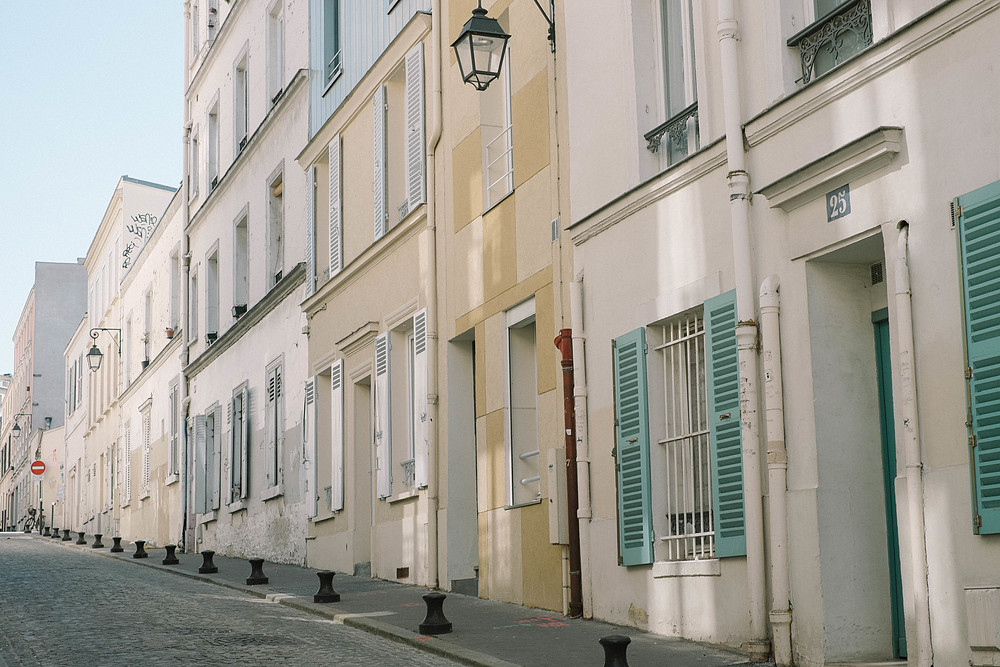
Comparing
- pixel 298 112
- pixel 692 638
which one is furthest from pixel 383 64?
pixel 692 638

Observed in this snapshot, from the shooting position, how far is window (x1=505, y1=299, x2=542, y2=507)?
1270cm

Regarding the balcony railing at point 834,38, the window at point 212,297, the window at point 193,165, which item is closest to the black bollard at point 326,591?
the balcony railing at point 834,38

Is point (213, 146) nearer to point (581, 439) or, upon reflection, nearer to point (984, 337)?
point (581, 439)

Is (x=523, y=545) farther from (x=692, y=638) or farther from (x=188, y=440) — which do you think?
(x=188, y=440)

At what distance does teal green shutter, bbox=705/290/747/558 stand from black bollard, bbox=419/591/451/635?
2.47 metres

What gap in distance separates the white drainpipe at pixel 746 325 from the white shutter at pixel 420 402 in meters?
6.30

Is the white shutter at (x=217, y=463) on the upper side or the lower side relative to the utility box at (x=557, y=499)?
upper

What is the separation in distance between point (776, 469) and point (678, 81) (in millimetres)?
3596

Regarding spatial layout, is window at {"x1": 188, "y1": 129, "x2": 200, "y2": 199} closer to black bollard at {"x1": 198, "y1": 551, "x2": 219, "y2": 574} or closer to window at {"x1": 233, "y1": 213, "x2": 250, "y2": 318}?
window at {"x1": 233, "y1": 213, "x2": 250, "y2": 318}

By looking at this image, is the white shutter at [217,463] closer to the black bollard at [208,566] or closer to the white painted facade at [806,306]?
the black bollard at [208,566]

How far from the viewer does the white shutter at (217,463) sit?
24.5 metres

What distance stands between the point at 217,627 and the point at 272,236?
1194 centimetres

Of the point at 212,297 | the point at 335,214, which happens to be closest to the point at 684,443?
the point at 335,214

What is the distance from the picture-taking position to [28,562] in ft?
68.7
